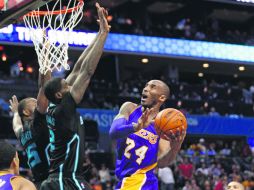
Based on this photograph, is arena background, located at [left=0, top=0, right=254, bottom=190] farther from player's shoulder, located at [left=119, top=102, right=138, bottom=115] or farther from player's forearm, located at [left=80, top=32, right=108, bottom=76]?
player's forearm, located at [left=80, top=32, right=108, bottom=76]

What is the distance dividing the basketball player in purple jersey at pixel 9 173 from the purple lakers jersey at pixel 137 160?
6.38ft

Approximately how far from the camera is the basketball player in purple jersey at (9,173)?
439 centimetres

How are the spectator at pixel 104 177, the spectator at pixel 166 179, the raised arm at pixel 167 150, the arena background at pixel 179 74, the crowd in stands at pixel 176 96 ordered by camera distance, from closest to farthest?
the raised arm at pixel 167 150 → the spectator at pixel 104 177 → the spectator at pixel 166 179 → the arena background at pixel 179 74 → the crowd in stands at pixel 176 96

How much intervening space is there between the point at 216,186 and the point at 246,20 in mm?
17813

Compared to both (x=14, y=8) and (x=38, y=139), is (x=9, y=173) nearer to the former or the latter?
(x=38, y=139)

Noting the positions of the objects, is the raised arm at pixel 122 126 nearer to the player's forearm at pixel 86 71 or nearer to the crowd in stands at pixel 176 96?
the player's forearm at pixel 86 71

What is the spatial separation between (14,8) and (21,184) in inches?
105

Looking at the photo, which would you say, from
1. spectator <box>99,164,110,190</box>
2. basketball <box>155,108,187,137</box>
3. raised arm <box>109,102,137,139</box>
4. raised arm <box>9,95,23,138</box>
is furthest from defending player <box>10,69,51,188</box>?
spectator <box>99,164,110,190</box>

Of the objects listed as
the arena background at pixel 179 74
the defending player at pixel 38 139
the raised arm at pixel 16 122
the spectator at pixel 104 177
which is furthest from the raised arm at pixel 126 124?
the spectator at pixel 104 177

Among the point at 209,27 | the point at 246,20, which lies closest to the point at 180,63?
the point at 209,27

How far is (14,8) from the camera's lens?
6535 mm

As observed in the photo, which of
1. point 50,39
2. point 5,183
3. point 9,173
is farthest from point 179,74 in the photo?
point 5,183

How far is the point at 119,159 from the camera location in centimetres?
643

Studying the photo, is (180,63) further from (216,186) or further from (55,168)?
(55,168)
